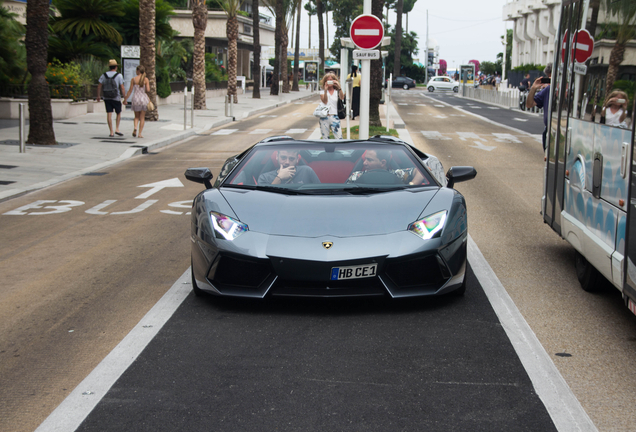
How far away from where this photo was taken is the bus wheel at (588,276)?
19.5 feet

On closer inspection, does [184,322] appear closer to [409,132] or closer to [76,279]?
[76,279]

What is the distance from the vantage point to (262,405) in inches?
147

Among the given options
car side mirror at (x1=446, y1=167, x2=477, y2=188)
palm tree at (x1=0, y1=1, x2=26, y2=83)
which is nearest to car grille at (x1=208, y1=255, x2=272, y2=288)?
car side mirror at (x1=446, y1=167, x2=477, y2=188)

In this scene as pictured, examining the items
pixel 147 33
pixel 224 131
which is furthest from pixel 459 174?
pixel 147 33

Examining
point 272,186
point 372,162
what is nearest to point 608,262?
point 372,162

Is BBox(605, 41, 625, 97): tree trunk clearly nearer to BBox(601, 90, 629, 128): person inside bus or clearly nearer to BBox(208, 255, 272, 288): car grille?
BBox(601, 90, 629, 128): person inside bus

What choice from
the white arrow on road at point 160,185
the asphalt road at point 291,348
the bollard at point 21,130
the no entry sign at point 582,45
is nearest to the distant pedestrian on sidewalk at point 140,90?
the bollard at point 21,130

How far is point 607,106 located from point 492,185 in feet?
26.3

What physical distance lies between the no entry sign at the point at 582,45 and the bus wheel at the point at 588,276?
1635 millimetres

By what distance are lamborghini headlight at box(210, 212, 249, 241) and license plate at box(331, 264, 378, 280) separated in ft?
2.42

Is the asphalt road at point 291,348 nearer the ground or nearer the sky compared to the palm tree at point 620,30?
nearer the ground

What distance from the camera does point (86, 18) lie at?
33.2 m

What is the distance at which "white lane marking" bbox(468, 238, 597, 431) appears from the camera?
359 cm

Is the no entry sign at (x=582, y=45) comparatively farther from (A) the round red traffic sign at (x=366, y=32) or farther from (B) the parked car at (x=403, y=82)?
(B) the parked car at (x=403, y=82)
